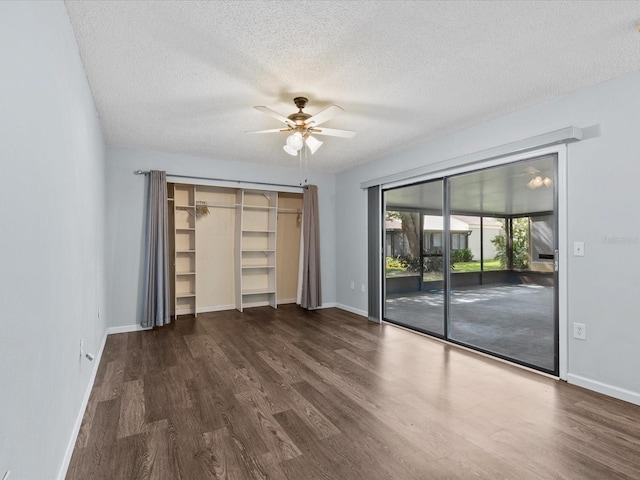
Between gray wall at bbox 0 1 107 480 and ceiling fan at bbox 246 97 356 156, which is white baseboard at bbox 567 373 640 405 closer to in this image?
ceiling fan at bbox 246 97 356 156

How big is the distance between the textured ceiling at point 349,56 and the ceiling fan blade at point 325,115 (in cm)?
20

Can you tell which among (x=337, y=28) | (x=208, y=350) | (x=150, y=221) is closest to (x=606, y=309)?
(x=337, y=28)

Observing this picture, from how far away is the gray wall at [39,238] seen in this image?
41.6 inches

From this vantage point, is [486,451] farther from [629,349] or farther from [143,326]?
[143,326]

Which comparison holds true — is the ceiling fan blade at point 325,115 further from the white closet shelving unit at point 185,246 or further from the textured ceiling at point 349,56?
the white closet shelving unit at point 185,246

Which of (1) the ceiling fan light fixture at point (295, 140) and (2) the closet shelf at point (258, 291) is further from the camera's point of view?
(2) the closet shelf at point (258, 291)

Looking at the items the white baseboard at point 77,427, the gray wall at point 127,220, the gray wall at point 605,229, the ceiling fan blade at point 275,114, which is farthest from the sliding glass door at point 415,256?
Result: the white baseboard at point 77,427

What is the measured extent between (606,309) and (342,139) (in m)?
3.08

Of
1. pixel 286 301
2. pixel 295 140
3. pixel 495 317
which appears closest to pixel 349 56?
pixel 295 140

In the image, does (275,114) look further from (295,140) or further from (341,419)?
(341,419)

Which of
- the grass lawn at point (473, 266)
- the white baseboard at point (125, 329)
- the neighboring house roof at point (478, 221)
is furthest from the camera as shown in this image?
the white baseboard at point (125, 329)

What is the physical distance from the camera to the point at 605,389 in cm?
266

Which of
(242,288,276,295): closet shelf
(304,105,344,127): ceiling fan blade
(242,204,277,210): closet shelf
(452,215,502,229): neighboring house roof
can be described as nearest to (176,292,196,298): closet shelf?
(242,288,276,295): closet shelf

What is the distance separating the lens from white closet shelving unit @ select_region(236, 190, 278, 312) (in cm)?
589
